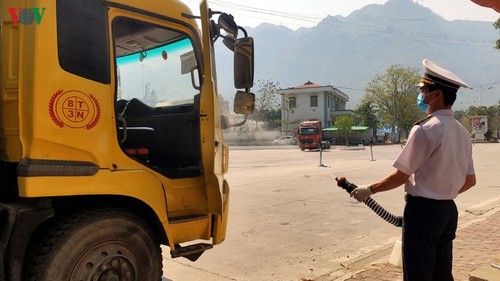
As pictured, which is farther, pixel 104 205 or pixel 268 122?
pixel 268 122

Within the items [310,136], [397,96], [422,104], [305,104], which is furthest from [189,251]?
[397,96]

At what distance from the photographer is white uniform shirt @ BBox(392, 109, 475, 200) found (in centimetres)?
262

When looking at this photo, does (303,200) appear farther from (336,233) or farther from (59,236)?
(59,236)

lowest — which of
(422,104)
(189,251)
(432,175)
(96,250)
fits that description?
(189,251)

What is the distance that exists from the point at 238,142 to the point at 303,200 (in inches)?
2021

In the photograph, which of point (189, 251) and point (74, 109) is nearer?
point (74, 109)

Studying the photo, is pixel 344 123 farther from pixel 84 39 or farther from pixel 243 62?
pixel 84 39

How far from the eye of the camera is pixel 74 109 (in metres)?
2.74

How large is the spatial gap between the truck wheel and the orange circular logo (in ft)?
2.02

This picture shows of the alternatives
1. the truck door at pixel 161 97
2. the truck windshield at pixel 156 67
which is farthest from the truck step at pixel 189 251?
the truck windshield at pixel 156 67

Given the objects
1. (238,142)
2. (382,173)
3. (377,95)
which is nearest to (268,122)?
(238,142)

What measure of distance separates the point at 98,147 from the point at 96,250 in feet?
2.25

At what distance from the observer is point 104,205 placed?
2990mm

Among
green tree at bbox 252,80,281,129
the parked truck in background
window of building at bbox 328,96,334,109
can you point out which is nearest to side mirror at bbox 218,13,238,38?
the parked truck in background
